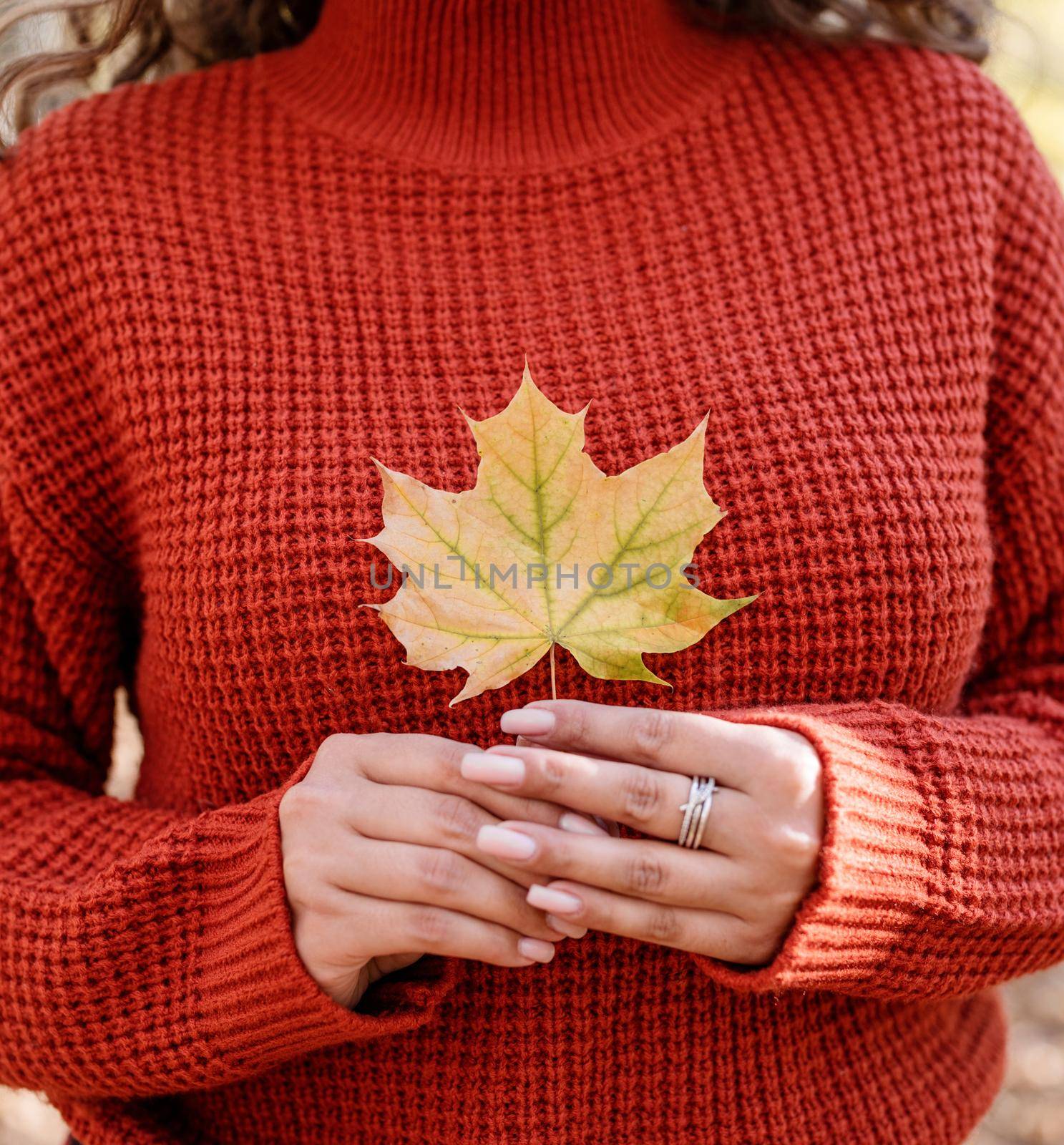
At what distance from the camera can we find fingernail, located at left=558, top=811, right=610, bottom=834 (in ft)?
2.78

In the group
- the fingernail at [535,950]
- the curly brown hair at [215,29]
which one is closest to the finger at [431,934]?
the fingernail at [535,950]

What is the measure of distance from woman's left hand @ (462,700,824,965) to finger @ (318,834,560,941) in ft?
0.08

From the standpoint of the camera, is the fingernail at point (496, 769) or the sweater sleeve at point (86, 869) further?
the sweater sleeve at point (86, 869)

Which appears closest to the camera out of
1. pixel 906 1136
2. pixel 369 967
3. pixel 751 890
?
pixel 751 890

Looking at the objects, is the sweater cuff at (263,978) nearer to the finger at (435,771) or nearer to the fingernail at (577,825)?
the finger at (435,771)

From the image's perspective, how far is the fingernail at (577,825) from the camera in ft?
2.78

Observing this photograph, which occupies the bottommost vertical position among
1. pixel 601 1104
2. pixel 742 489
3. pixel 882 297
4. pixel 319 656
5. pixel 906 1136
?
pixel 906 1136

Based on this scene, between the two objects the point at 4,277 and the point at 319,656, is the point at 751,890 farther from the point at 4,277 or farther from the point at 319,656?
the point at 4,277

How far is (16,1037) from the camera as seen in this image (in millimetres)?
995

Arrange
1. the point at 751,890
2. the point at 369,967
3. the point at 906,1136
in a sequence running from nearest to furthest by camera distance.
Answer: the point at 751,890
the point at 369,967
the point at 906,1136

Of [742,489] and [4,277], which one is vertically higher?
[4,277]

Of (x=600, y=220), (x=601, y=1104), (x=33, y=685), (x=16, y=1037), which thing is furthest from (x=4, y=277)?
(x=601, y=1104)

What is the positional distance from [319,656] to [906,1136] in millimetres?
755

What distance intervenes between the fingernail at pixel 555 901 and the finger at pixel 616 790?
0.05 metres
